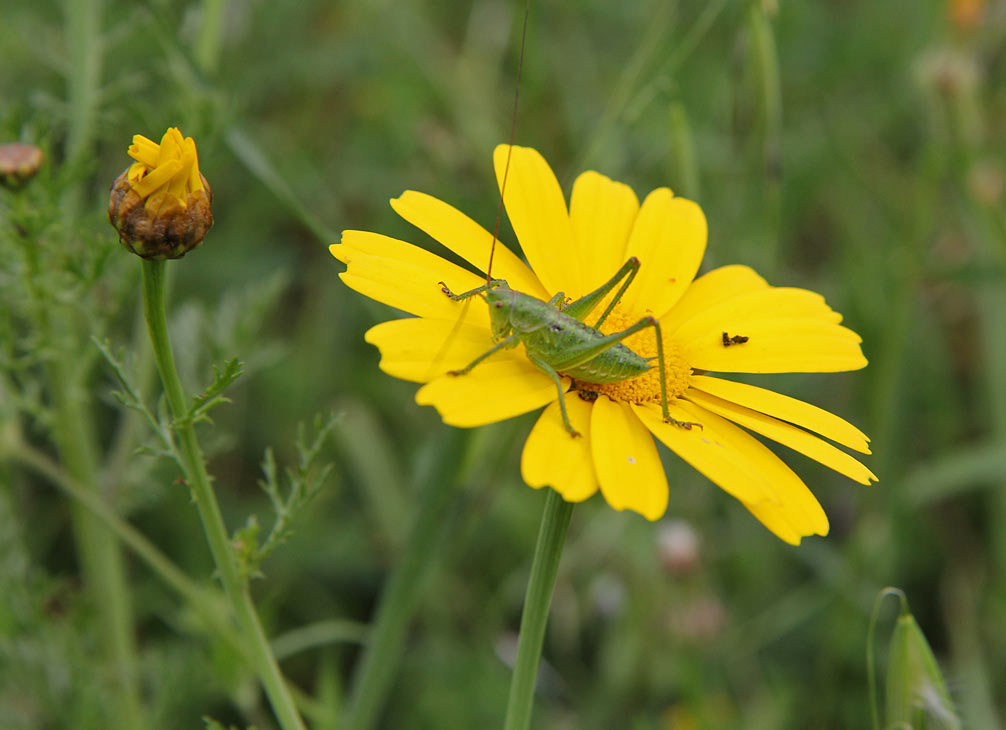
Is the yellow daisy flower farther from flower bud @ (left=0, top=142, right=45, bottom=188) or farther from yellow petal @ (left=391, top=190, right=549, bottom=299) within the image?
flower bud @ (left=0, top=142, right=45, bottom=188)

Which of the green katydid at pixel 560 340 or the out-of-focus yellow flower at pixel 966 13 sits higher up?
the out-of-focus yellow flower at pixel 966 13

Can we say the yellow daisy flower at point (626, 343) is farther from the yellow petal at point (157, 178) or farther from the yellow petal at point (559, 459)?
the yellow petal at point (157, 178)

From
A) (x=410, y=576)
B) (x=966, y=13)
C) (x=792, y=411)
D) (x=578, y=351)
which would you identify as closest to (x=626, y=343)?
(x=578, y=351)

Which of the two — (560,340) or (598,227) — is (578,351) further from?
(598,227)

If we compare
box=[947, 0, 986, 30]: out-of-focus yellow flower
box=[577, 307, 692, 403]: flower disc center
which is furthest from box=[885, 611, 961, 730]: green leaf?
box=[947, 0, 986, 30]: out-of-focus yellow flower

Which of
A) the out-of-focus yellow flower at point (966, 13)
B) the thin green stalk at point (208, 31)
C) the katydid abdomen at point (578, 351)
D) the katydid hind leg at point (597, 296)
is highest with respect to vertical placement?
the out-of-focus yellow flower at point (966, 13)

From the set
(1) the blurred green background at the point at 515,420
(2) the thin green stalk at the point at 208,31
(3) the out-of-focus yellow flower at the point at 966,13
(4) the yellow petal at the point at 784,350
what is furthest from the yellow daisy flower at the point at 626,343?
(3) the out-of-focus yellow flower at the point at 966,13
